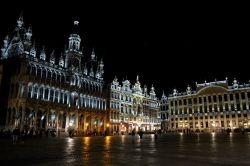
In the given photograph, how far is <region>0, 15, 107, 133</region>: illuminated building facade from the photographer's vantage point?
174ft

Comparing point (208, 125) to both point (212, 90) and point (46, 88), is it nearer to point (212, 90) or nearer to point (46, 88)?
point (212, 90)

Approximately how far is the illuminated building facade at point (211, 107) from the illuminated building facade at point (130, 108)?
35.3ft

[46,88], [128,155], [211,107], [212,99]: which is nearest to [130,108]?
[211,107]

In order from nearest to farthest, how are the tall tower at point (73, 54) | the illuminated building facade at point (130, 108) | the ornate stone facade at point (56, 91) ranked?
1. the ornate stone facade at point (56, 91)
2. the tall tower at point (73, 54)
3. the illuminated building facade at point (130, 108)

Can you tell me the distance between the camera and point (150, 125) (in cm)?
9856

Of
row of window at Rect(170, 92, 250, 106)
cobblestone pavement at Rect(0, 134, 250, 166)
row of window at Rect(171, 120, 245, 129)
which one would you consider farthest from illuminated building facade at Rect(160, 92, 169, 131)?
cobblestone pavement at Rect(0, 134, 250, 166)

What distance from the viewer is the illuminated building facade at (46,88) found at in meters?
52.9

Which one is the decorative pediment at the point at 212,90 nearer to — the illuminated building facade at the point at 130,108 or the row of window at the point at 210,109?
the row of window at the point at 210,109

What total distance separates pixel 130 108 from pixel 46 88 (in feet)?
123

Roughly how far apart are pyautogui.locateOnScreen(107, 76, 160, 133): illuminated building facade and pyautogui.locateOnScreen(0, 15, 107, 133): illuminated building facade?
236 inches

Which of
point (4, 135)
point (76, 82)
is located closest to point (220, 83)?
point (76, 82)

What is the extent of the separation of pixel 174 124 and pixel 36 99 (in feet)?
227

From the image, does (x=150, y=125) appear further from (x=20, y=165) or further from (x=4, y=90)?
(x=20, y=165)

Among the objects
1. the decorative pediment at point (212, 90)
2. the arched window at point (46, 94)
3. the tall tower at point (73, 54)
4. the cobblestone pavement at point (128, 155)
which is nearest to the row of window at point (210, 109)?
the decorative pediment at point (212, 90)
